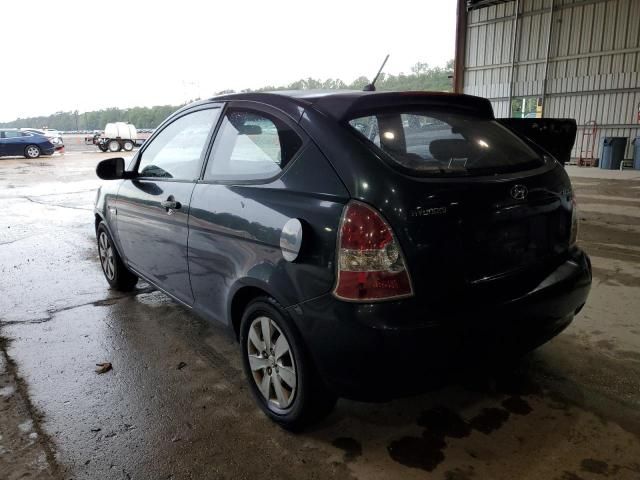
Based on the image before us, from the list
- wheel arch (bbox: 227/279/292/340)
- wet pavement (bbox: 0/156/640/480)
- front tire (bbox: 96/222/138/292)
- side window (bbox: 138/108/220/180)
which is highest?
side window (bbox: 138/108/220/180)

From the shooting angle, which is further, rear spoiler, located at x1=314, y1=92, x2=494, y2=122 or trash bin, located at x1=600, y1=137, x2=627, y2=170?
trash bin, located at x1=600, y1=137, x2=627, y2=170

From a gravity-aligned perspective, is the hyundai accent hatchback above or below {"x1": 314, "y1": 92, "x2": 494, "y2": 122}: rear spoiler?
below

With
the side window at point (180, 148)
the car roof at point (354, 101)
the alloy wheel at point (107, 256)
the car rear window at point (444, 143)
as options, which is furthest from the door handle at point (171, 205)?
the alloy wheel at point (107, 256)

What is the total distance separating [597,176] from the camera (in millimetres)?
13000

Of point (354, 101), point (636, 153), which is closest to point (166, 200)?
point (354, 101)

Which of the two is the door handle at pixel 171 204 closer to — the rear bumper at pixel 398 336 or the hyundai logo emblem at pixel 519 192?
the rear bumper at pixel 398 336

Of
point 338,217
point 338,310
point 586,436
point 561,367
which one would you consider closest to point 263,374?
point 338,310

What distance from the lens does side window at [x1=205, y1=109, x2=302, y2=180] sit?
216 cm

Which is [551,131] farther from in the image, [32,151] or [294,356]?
[32,151]

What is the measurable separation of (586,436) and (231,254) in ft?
5.92

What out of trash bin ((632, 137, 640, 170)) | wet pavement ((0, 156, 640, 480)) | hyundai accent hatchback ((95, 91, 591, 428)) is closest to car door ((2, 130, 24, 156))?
wet pavement ((0, 156, 640, 480))

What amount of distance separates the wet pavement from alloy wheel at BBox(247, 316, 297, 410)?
161 mm

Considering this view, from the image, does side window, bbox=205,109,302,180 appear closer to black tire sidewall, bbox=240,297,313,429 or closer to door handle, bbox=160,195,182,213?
door handle, bbox=160,195,182,213

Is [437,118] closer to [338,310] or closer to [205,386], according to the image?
[338,310]
